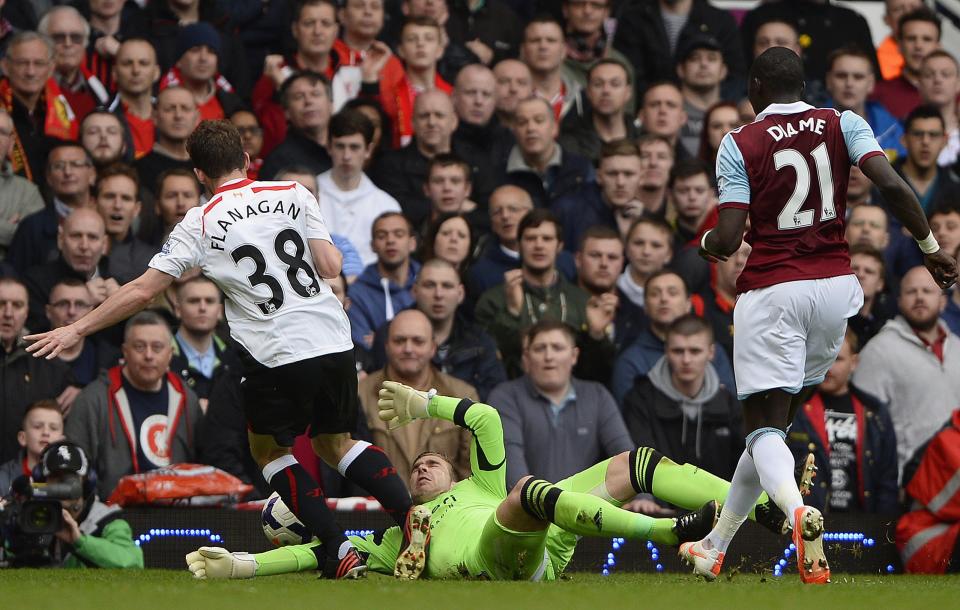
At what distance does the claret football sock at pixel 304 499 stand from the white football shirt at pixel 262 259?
0.56 m

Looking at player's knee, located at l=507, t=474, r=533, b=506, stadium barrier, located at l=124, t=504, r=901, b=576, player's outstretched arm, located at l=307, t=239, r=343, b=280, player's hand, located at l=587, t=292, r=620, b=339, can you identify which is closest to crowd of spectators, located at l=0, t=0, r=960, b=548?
player's hand, located at l=587, t=292, r=620, b=339

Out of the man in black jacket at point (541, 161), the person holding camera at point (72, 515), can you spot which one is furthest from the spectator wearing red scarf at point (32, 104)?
the person holding camera at point (72, 515)

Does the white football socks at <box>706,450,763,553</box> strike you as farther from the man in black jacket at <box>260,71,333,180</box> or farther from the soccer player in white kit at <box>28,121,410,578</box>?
the man in black jacket at <box>260,71,333,180</box>

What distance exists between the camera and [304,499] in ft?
26.9

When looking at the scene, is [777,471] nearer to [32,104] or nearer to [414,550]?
[414,550]

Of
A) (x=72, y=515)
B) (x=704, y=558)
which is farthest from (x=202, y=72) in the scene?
(x=704, y=558)

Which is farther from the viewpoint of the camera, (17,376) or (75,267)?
(75,267)

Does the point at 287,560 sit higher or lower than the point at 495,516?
lower

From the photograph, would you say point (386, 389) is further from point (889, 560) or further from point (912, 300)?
point (912, 300)

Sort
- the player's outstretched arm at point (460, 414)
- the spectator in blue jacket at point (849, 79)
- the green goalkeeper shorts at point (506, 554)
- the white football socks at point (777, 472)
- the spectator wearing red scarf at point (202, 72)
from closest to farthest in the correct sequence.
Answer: the white football socks at point (777, 472)
the green goalkeeper shorts at point (506, 554)
the player's outstretched arm at point (460, 414)
the spectator wearing red scarf at point (202, 72)
the spectator in blue jacket at point (849, 79)

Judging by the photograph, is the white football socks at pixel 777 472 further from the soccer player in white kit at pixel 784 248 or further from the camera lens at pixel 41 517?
the camera lens at pixel 41 517

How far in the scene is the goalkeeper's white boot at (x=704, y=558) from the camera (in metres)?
7.57

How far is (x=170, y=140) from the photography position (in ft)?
41.3

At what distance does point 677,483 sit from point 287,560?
76.5 inches
